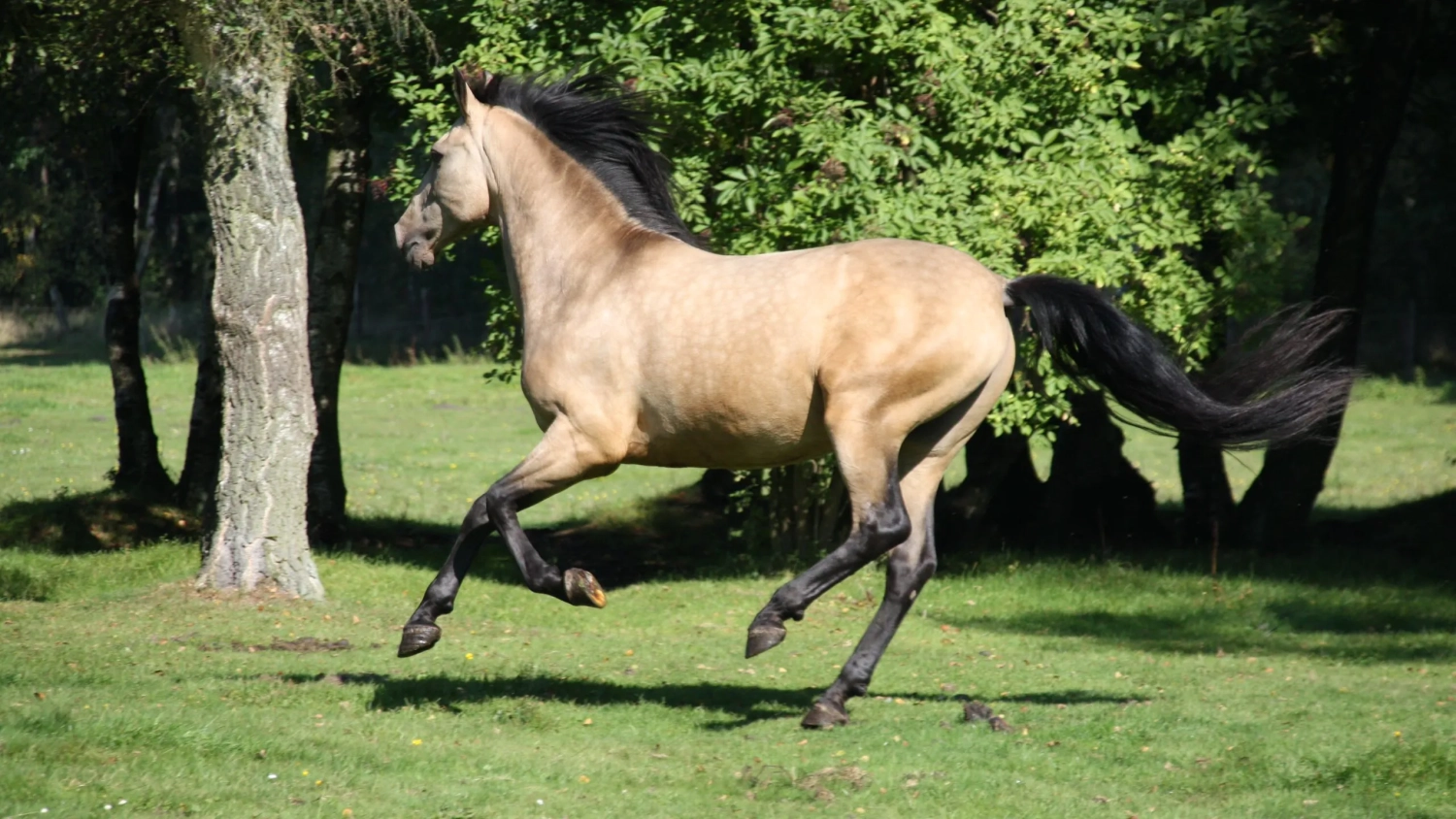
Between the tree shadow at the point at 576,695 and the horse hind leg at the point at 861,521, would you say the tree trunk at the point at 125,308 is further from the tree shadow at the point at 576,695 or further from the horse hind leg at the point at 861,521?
the horse hind leg at the point at 861,521

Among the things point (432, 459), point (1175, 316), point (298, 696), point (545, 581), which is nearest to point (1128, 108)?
point (1175, 316)

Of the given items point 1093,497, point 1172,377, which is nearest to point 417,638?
point 1172,377

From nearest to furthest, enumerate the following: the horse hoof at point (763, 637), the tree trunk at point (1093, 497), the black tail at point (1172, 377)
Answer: the horse hoof at point (763, 637) < the black tail at point (1172, 377) < the tree trunk at point (1093, 497)

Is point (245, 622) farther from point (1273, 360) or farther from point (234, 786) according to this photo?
point (1273, 360)

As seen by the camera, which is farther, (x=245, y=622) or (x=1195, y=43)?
(x=1195, y=43)

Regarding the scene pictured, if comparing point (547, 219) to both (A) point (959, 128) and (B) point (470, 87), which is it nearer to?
(B) point (470, 87)

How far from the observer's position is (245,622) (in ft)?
31.5

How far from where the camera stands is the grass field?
5.71m

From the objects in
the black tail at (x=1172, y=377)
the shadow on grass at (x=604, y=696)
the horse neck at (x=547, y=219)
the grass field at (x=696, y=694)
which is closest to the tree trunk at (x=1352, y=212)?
the grass field at (x=696, y=694)

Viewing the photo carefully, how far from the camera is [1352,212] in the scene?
14.7m

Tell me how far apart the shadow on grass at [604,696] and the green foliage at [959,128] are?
414 cm

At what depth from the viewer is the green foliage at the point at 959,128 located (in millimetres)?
11602

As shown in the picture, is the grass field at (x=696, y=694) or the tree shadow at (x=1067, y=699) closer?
the grass field at (x=696, y=694)

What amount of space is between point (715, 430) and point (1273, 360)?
9.41 ft
